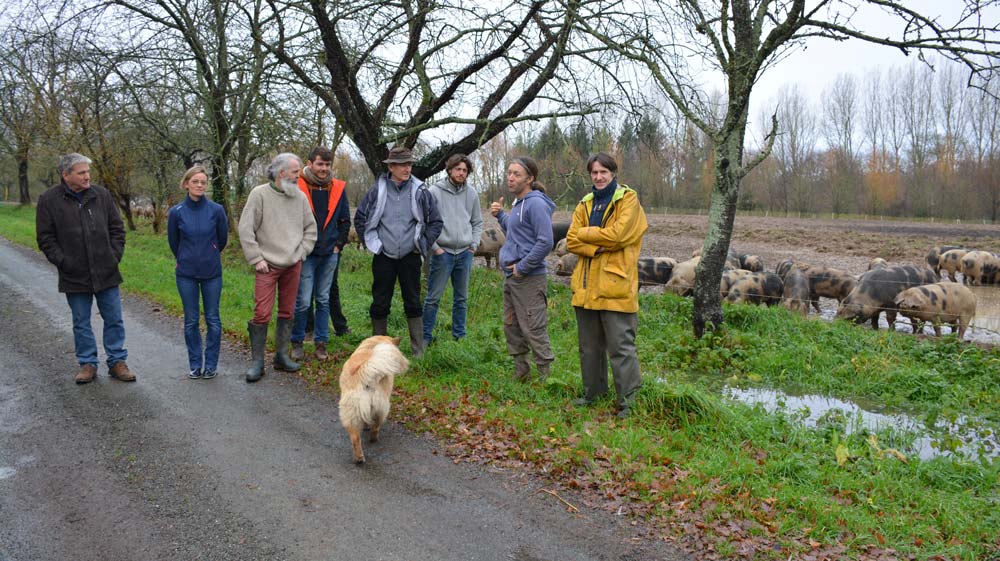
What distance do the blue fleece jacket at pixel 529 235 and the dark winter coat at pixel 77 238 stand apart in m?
3.69

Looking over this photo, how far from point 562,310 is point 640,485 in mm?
6381

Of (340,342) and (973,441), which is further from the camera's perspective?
(340,342)

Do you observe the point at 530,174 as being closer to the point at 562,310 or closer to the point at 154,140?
the point at 562,310

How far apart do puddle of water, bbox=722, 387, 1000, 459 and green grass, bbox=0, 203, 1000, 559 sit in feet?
→ 0.29

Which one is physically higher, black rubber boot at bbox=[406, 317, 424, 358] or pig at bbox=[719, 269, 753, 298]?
black rubber boot at bbox=[406, 317, 424, 358]

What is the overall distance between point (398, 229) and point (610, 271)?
224 centimetres

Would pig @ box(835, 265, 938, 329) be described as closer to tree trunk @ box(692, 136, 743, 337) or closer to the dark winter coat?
tree trunk @ box(692, 136, 743, 337)

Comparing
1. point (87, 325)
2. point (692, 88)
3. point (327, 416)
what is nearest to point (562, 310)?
point (692, 88)

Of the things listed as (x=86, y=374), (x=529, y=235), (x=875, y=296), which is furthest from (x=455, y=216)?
(x=875, y=296)

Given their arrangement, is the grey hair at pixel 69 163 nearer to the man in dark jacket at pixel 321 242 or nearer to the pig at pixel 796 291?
the man in dark jacket at pixel 321 242

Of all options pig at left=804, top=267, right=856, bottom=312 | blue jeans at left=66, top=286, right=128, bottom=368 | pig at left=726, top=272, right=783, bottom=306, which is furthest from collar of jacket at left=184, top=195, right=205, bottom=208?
Result: pig at left=804, top=267, right=856, bottom=312

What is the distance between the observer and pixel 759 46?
338 inches

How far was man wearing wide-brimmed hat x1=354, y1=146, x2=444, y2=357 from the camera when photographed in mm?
6297

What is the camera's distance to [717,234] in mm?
8820
